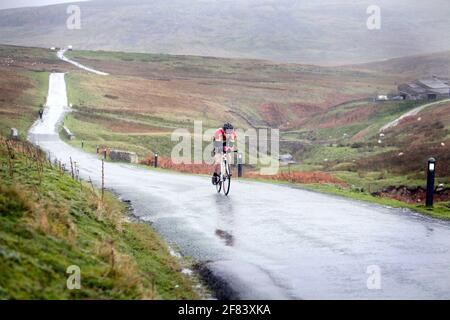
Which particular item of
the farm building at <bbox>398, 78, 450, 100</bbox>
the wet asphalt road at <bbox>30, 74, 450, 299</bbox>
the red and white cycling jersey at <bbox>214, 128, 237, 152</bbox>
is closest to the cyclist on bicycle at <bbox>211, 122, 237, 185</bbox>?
the red and white cycling jersey at <bbox>214, 128, 237, 152</bbox>

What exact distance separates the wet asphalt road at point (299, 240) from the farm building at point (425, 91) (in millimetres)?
77523

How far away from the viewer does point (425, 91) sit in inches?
3612

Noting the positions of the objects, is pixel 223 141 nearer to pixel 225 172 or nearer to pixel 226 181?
pixel 225 172

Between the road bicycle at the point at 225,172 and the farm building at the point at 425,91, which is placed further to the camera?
the farm building at the point at 425,91

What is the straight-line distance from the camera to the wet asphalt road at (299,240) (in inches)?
333

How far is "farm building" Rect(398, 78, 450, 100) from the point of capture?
295 feet

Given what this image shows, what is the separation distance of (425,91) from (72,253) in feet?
300

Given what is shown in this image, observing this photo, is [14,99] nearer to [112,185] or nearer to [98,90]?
[98,90]

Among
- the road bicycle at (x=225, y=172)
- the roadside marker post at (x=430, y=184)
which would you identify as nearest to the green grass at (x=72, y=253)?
the road bicycle at (x=225, y=172)

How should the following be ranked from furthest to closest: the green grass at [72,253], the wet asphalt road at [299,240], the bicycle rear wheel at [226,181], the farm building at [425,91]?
1. the farm building at [425,91]
2. the bicycle rear wheel at [226,181]
3. the wet asphalt road at [299,240]
4. the green grass at [72,253]

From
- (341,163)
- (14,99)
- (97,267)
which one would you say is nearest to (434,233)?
(97,267)

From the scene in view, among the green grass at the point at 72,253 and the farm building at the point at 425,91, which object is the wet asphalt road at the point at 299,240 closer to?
the green grass at the point at 72,253

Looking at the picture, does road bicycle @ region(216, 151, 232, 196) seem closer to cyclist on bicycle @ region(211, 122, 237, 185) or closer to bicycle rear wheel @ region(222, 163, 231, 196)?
bicycle rear wheel @ region(222, 163, 231, 196)

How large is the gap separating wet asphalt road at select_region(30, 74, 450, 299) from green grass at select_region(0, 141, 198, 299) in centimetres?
88
